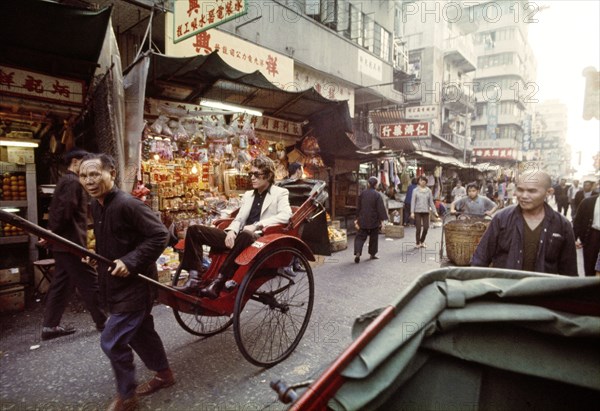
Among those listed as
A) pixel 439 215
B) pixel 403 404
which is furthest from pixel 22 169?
pixel 439 215

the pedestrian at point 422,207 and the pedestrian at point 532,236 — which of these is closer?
the pedestrian at point 532,236

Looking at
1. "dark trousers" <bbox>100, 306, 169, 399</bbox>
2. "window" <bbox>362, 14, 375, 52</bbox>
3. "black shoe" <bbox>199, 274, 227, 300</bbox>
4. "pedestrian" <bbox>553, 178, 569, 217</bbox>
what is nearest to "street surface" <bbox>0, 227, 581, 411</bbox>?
"dark trousers" <bbox>100, 306, 169, 399</bbox>

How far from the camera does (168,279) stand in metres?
5.78

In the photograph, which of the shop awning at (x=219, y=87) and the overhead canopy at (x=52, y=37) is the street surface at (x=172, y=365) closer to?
the overhead canopy at (x=52, y=37)

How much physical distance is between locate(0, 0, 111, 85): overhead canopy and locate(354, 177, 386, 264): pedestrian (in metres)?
6.51

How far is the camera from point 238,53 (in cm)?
851

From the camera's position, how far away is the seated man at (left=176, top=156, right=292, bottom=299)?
337 centimetres

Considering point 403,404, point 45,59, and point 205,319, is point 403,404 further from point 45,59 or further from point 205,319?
point 45,59

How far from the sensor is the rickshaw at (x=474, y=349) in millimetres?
1303

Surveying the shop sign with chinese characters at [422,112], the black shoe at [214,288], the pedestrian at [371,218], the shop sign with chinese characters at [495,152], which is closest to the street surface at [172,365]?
the black shoe at [214,288]

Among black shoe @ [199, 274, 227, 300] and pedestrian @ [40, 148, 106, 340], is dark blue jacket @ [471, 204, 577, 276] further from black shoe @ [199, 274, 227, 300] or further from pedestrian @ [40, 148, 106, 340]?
pedestrian @ [40, 148, 106, 340]

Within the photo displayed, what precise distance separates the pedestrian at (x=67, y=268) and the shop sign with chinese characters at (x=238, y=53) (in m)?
4.02

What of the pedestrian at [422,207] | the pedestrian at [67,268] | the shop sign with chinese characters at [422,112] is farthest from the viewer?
the shop sign with chinese characters at [422,112]

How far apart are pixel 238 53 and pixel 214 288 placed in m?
7.15
